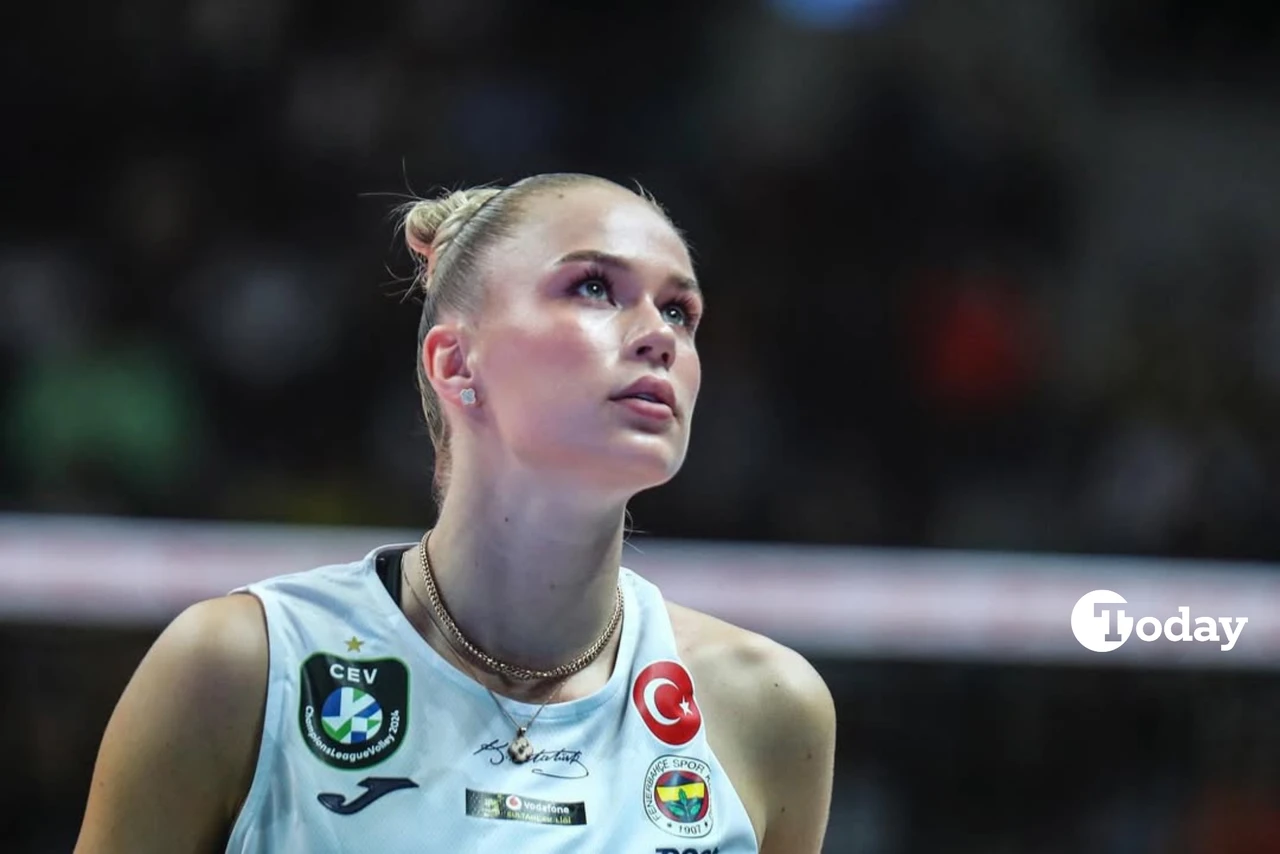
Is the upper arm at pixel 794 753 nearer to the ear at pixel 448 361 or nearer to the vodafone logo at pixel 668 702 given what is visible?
the vodafone logo at pixel 668 702

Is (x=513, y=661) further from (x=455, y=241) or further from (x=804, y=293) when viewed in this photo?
(x=804, y=293)

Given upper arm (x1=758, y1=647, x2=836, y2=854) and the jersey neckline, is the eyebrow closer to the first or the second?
the jersey neckline

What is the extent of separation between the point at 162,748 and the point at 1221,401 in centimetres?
479

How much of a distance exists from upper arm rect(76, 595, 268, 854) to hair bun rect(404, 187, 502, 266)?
76 centimetres

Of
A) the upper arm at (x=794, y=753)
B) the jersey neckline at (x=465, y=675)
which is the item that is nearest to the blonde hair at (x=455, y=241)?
the jersey neckline at (x=465, y=675)

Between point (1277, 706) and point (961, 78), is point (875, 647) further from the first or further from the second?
point (961, 78)

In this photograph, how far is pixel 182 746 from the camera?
2.08m

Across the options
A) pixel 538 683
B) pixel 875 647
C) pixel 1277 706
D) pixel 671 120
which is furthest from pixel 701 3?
pixel 538 683

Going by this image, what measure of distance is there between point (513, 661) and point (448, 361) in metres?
0.47

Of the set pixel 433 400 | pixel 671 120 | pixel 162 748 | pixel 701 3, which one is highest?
pixel 701 3

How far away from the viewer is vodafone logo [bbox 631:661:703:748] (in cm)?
234

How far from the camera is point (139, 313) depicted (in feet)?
16.9

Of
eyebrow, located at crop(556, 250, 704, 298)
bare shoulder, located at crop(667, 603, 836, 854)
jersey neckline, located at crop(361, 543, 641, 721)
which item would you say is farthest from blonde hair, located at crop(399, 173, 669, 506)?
bare shoulder, located at crop(667, 603, 836, 854)

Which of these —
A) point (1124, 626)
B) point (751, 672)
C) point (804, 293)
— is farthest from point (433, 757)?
point (804, 293)
